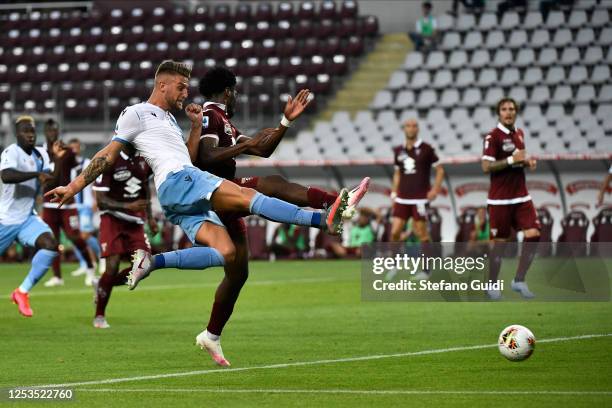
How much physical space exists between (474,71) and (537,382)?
87.4 feet

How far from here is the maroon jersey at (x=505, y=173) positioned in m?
15.7

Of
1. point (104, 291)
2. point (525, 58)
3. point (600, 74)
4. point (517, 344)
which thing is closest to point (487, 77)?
point (525, 58)

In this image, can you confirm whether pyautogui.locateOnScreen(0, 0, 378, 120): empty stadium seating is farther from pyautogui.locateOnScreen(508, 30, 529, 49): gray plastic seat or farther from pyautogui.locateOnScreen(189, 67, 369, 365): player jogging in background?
pyautogui.locateOnScreen(189, 67, 369, 365): player jogging in background

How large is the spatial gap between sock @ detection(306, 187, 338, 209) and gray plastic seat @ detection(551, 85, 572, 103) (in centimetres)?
2296

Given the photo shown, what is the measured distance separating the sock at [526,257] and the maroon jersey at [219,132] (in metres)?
6.62

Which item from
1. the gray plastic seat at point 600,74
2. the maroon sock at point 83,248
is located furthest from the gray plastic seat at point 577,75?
the maroon sock at point 83,248

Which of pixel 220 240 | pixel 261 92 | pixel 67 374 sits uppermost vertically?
pixel 220 240

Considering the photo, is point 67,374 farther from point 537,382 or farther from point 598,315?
point 598,315

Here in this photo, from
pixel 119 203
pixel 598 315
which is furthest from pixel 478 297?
pixel 119 203

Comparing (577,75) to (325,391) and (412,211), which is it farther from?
(325,391)

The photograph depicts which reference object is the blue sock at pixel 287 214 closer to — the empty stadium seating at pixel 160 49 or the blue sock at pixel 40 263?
the blue sock at pixel 40 263

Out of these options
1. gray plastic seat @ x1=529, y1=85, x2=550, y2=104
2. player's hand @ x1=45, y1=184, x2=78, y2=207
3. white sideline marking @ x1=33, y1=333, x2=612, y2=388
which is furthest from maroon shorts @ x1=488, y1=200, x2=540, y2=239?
gray plastic seat @ x1=529, y1=85, x2=550, y2=104

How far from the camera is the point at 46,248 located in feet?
45.4

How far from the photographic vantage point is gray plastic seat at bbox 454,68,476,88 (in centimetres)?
3375
